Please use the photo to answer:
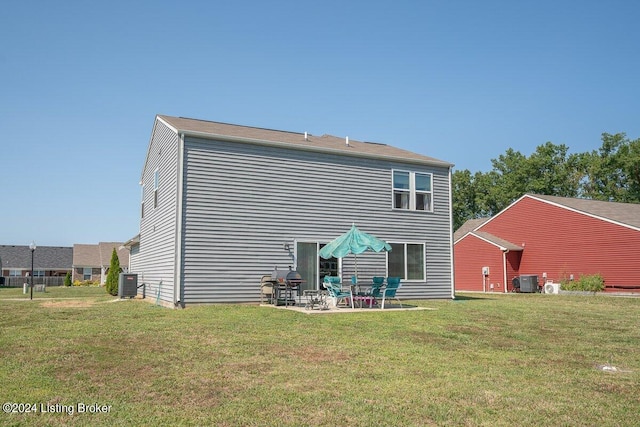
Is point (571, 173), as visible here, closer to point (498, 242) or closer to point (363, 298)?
point (498, 242)

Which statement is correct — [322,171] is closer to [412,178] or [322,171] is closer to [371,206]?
[371,206]

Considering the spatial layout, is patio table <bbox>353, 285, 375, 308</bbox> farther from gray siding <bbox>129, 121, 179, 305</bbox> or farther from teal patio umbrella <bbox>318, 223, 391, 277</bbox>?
gray siding <bbox>129, 121, 179, 305</bbox>

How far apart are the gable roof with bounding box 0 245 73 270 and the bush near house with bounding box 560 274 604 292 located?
5461cm

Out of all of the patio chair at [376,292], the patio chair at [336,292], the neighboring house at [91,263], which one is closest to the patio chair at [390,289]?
the patio chair at [376,292]

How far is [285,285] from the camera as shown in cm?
1488

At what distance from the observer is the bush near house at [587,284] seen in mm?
26875

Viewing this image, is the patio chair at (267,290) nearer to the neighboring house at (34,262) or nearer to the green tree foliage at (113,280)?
the green tree foliage at (113,280)

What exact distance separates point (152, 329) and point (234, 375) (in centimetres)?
414

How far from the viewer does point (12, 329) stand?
9.91m

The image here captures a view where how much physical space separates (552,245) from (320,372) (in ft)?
91.9

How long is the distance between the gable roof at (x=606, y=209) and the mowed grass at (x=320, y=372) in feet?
63.3

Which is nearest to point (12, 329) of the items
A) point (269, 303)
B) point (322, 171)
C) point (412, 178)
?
point (269, 303)

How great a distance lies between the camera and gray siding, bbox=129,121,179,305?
15.5 metres

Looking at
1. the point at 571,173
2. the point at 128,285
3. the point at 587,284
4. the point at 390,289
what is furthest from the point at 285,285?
the point at 571,173
